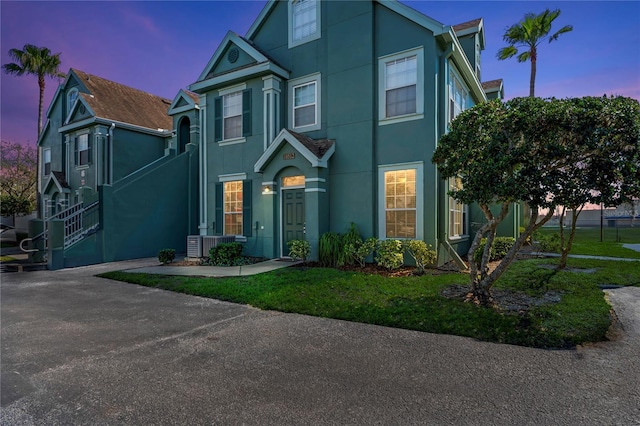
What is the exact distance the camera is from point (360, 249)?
1012 centimetres

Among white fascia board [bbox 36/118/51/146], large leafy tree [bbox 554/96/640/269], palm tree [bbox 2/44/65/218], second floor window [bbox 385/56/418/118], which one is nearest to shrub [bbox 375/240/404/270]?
second floor window [bbox 385/56/418/118]

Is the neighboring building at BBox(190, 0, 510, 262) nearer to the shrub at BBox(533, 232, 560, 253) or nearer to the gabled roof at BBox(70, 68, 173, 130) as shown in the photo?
the shrub at BBox(533, 232, 560, 253)

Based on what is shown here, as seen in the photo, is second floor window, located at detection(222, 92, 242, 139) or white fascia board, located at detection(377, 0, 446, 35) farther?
second floor window, located at detection(222, 92, 242, 139)

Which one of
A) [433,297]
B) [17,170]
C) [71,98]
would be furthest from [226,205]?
[17,170]

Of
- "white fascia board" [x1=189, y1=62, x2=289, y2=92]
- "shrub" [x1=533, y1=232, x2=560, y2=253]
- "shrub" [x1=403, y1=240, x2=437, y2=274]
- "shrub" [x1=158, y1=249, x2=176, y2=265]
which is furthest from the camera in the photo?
"shrub" [x1=533, y1=232, x2=560, y2=253]

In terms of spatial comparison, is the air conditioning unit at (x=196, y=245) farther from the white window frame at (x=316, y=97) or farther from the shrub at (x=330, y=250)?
the white window frame at (x=316, y=97)

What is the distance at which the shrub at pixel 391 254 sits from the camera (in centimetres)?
959

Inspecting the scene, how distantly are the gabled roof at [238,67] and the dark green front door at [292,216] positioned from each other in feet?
14.5

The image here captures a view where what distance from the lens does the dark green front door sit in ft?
38.2

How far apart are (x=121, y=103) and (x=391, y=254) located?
18.3 m

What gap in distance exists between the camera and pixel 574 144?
5285 mm

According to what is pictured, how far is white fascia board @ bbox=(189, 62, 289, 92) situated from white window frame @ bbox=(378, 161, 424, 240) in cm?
519

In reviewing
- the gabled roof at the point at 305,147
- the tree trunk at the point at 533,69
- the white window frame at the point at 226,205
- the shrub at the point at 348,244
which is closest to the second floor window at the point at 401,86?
the gabled roof at the point at 305,147

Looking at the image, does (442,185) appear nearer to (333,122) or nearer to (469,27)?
(333,122)
